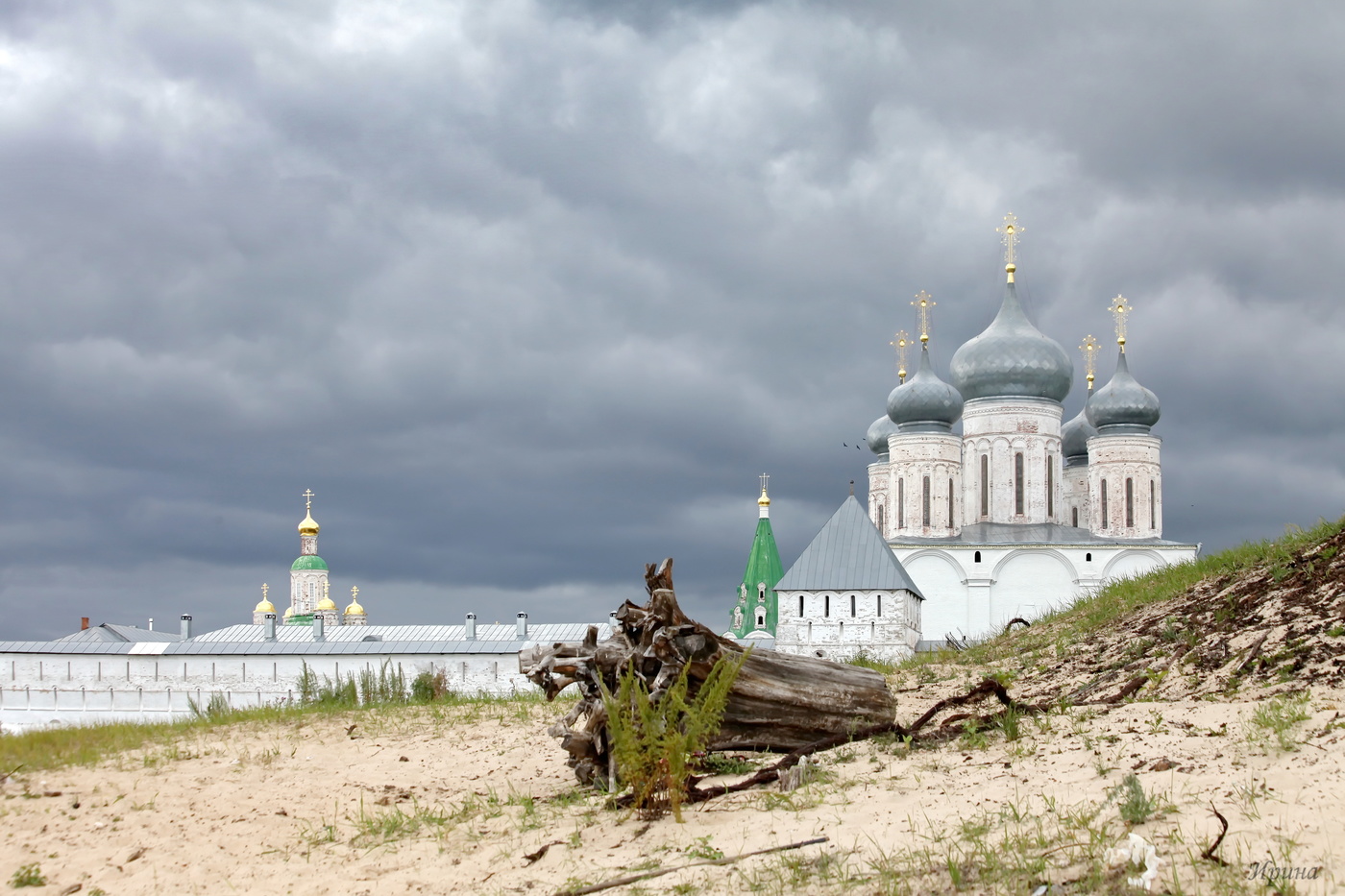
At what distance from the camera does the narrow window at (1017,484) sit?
4397cm

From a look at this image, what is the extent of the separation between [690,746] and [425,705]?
5461mm

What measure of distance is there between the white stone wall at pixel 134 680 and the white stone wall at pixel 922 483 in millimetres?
20981

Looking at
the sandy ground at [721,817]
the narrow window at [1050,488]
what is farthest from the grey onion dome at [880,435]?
the sandy ground at [721,817]

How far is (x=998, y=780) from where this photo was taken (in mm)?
5785

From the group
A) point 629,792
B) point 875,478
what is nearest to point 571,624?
point 875,478

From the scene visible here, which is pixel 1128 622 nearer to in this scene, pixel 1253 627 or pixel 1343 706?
pixel 1253 627

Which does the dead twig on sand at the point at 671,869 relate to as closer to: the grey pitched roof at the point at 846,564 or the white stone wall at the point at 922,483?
the grey pitched roof at the point at 846,564

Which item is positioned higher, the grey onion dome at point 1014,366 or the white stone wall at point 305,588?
the grey onion dome at point 1014,366

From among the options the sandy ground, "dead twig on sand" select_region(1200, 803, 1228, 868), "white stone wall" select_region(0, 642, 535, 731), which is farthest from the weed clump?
"white stone wall" select_region(0, 642, 535, 731)

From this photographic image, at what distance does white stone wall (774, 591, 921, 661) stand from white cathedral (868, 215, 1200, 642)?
27.4 ft

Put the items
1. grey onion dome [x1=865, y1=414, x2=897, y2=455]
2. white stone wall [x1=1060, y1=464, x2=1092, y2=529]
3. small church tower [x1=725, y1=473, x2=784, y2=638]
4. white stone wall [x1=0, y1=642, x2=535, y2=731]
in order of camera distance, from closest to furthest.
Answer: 1. white stone wall [x1=0, y1=642, x2=535, y2=731]
2. small church tower [x1=725, y1=473, x2=784, y2=638]
3. white stone wall [x1=1060, y1=464, x2=1092, y2=529]
4. grey onion dome [x1=865, y1=414, x2=897, y2=455]

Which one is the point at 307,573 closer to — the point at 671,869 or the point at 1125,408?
the point at 1125,408

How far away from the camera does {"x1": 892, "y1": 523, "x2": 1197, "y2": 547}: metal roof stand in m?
42.7

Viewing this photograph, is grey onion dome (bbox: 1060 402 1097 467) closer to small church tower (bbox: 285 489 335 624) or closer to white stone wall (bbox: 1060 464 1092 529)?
white stone wall (bbox: 1060 464 1092 529)
